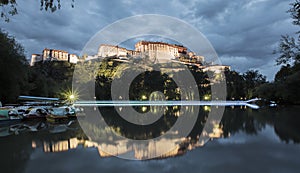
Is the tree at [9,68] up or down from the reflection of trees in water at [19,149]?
up

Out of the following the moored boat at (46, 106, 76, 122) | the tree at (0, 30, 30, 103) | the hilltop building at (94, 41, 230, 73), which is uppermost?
the hilltop building at (94, 41, 230, 73)

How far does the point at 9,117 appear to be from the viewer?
1364 centimetres

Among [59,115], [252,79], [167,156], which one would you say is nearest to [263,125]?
[167,156]

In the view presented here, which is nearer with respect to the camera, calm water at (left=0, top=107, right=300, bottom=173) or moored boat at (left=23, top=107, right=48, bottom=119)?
calm water at (left=0, top=107, right=300, bottom=173)

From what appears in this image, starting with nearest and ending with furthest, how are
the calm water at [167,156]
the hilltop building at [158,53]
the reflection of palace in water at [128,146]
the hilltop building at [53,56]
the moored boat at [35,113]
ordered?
the calm water at [167,156] → the reflection of palace in water at [128,146] → the moored boat at [35,113] → the hilltop building at [158,53] → the hilltop building at [53,56]

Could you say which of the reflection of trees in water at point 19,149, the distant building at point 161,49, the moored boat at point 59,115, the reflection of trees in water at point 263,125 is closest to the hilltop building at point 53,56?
the distant building at point 161,49

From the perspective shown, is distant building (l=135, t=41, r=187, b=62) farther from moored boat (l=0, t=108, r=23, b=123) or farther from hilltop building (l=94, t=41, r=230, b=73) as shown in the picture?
moored boat (l=0, t=108, r=23, b=123)

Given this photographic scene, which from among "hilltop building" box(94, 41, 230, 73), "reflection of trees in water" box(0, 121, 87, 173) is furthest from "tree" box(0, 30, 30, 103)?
"hilltop building" box(94, 41, 230, 73)

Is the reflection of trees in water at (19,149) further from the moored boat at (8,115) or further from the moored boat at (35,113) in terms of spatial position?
the moored boat at (35,113)

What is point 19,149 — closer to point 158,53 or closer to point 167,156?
point 167,156

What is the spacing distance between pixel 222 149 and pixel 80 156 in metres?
4.01

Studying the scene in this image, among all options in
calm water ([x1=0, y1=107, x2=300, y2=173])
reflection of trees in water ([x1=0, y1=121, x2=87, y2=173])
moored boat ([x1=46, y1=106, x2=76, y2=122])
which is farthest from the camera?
moored boat ([x1=46, y1=106, x2=76, y2=122])

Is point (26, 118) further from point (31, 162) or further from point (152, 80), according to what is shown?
point (152, 80)

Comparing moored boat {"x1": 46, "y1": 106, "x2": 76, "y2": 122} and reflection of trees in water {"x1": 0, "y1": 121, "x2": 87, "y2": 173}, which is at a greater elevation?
moored boat {"x1": 46, "y1": 106, "x2": 76, "y2": 122}
